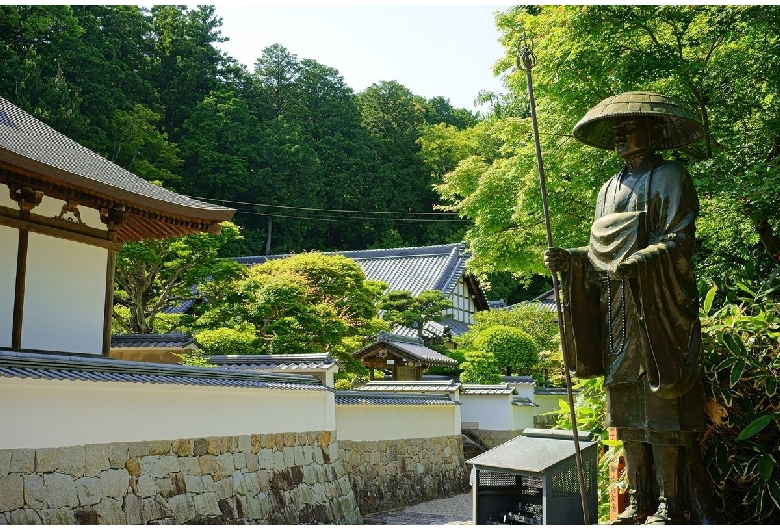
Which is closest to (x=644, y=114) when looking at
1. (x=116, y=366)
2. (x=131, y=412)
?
(x=116, y=366)

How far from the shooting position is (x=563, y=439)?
5121 mm

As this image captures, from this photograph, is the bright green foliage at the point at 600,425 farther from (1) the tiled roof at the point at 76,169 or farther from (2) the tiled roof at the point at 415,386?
(2) the tiled roof at the point at 415,386

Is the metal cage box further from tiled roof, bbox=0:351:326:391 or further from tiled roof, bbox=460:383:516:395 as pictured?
tiled roof, bbox=460:383:516:395

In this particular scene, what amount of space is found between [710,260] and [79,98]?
24952 mm

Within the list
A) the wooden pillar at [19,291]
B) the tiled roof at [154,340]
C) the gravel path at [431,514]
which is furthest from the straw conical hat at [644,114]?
the tiled roof at [154,340]

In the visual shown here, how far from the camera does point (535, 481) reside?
18.8 ft

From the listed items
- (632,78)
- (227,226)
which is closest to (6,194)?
(632,78)

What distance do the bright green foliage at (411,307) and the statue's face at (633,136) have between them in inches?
855

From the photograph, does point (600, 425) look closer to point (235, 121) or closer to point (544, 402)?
point (544, 402)

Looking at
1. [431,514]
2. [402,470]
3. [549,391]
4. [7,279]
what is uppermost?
[7,279]

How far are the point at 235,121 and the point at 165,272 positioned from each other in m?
22.1

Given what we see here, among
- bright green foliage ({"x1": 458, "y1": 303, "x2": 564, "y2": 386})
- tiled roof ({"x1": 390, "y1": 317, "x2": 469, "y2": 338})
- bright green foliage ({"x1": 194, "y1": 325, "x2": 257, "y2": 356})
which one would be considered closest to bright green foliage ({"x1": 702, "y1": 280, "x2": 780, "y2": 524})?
bright green foliage ({"x1": 194, "y1": 325, "x2": 257, "y2": 356})

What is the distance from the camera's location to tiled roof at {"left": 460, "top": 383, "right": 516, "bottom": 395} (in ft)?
72.3

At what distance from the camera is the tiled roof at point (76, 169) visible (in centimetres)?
818
